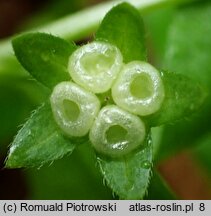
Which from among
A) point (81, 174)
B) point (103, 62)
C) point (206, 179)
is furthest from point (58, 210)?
point (206, 179)

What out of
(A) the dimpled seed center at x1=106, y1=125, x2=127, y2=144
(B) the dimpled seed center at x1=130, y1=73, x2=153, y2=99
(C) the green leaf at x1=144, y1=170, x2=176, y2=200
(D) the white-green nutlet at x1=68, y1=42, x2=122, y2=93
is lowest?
(C) the green leaf at x1=144, y1=170, x2=176, y2=200

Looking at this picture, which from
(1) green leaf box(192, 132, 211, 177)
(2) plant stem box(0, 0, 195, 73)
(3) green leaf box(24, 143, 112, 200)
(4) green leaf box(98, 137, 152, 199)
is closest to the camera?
(4) green leaf box(98, 137, 152, 199)

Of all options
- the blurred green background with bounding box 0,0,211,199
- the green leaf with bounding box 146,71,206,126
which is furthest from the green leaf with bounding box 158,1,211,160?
the green leaf with bounding box 146,71,206,126

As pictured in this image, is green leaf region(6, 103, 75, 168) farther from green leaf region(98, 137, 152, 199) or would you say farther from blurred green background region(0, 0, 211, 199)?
blurred green background region(0, 0, 211, 199)

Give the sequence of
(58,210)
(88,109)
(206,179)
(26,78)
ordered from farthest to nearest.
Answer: (206,179) → (26,78) → (58,210) → (88,109)

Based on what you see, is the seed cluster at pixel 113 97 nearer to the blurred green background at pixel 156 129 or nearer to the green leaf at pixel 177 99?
the green leaf at pixel 177 99

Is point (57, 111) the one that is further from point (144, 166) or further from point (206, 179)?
point (206, 179)

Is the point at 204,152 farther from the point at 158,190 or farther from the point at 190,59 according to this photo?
the point at 158,190
